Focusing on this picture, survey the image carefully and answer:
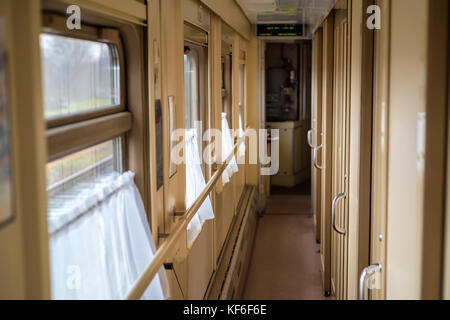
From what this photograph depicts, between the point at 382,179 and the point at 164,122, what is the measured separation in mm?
1076

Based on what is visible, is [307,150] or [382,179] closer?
[382,179]

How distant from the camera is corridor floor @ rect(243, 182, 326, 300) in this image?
16.0 ft

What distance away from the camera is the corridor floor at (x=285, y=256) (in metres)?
4.88

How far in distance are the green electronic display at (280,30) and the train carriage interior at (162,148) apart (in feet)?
9.98

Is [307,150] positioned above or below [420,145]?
below

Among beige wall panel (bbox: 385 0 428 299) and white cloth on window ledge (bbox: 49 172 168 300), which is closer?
beige wall panel (bbox: 385 0 428 299)

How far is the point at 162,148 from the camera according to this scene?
2.39 metres

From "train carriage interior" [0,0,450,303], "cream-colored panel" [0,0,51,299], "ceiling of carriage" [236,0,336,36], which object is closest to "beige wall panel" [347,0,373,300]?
"train carriage interior" [0,0,450,303]

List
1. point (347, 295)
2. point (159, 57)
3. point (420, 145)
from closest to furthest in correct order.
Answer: point (420, 145) → point (159, 57) → point (347, 295)

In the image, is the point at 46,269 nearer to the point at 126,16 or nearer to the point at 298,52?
the point at 126,16

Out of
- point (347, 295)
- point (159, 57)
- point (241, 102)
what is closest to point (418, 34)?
point (159, 57)

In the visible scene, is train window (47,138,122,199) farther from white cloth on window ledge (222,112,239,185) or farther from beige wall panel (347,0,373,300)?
white cloth on window ledge (222,112,239,185)

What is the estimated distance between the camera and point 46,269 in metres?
1.19

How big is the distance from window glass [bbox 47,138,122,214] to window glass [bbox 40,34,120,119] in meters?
0.15
